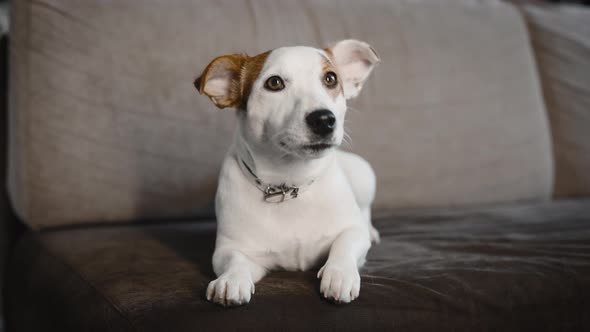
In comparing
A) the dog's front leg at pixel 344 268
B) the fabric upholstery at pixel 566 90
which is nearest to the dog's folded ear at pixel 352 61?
the dog's front leg at pixel 344 268

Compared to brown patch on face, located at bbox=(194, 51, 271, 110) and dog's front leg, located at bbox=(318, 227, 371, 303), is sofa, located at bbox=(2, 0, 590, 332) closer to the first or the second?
dog's front leg, located at bbox=(318, 227, 371, 303)

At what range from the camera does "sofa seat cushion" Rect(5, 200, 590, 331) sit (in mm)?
1084

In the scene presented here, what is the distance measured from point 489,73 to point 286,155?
1291mm

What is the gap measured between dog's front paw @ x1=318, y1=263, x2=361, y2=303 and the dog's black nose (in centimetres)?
28

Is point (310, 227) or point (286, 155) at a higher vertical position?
point (286, 155)

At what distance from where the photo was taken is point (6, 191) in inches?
79.1

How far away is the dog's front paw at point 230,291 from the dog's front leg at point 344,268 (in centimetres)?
15

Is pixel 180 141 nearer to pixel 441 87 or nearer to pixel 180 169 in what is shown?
pixel 180 169

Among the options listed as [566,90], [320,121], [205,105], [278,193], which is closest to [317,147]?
[320,121]

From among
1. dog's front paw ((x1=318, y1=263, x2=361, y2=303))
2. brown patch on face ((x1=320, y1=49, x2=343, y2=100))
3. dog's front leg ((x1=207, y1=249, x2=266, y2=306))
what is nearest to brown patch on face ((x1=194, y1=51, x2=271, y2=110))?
brown patch on face ((x1=320, y1=49, x2=343, y2=100))

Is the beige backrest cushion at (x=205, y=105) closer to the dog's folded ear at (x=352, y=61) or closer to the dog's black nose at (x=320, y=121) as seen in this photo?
the dog's folded ear at (x=352, y=61)

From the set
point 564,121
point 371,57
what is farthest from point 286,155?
point 564,121

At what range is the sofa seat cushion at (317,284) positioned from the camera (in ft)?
3.56

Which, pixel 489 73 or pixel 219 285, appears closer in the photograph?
pixel 219 285
